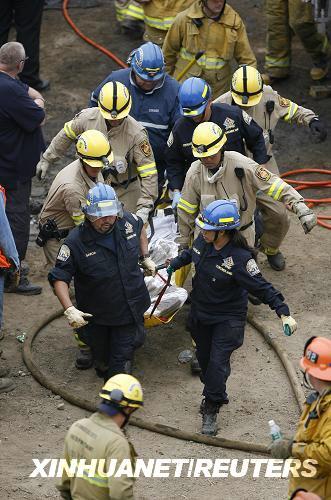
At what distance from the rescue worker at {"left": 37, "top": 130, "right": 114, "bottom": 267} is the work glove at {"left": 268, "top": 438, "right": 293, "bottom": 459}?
3.21 meters

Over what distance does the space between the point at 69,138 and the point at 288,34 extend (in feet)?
14.9

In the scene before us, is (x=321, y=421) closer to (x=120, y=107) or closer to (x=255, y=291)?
(x=255, y=291)

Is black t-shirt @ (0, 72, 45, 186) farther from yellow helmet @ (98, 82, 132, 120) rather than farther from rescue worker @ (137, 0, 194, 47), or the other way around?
rescue worker @ (137, 0, 194, 47)

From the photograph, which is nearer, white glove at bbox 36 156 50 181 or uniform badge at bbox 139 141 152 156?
uniform badge at bbox 139 141 152 156

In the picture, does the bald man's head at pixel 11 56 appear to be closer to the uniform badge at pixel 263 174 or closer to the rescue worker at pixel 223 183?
the rescue worker at pixel 223 183

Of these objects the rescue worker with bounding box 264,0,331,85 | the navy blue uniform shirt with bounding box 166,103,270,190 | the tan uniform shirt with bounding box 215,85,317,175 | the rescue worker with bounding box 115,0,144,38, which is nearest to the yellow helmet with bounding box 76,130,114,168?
the navy blue uniform shirt with bounding box 166,103,270,190

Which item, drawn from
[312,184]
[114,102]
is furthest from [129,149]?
[312,184]

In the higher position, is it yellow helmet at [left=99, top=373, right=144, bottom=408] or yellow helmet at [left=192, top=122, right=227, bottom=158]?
yellow helmet at [left=99, top=373, right=144, bottom=408]

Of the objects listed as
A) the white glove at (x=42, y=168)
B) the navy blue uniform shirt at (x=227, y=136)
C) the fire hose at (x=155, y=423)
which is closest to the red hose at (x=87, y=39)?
the white glove at (x=42, y=168)

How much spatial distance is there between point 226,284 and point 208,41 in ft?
13.2

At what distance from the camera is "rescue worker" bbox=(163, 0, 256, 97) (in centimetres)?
1109

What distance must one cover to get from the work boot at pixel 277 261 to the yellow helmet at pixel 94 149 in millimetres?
2383

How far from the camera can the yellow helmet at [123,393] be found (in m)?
5.94

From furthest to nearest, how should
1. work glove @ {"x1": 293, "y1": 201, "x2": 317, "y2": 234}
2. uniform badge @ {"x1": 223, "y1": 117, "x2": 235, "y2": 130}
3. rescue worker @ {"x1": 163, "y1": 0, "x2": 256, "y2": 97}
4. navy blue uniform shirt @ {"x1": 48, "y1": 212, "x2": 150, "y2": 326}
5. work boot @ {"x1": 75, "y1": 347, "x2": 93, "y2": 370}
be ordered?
rescue worker @ {"x1": 163, "y1": 0, "x2": 256, "y2": 97} < uniform badge @ {"x1": 223, "y1": 117, "x2": 235, "y2": 130} < work boot @ {"x1": 75, "y1": 347, "x2": 93, "y2": 370} < work glove @ {"x1": 293, "y1": 201, "x2": 317, "y2": 234} < navy blue uniform shirt @ {"x1": 48, "y1": 212, "x2": 150, "y2": 326}
